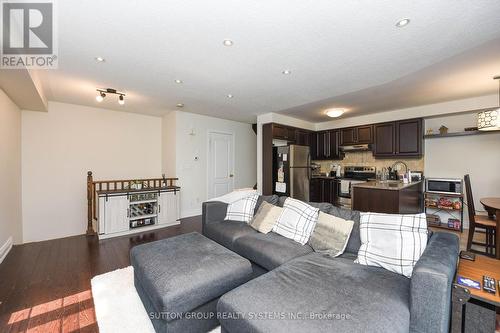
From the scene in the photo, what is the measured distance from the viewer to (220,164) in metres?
5.67

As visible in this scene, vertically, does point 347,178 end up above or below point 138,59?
below

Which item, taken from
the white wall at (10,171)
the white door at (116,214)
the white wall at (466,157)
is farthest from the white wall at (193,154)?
the white wall at (466,157)

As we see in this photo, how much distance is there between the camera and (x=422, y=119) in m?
4.38

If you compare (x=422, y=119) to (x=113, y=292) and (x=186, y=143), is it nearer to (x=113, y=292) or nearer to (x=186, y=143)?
(x=186, y=143)

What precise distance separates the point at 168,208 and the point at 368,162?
192 inches

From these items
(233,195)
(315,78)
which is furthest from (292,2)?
(233,195)

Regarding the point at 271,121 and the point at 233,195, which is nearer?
the point at 233,195

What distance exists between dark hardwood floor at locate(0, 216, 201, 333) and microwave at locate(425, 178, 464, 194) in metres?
5.34

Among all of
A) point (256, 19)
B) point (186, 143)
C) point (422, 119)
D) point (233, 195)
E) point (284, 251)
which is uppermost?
point (256, 19)

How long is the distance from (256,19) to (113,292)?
2.85 m

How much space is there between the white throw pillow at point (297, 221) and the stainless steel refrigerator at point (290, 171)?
2.39 m

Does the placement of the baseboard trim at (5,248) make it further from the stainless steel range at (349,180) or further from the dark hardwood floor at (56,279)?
the stainless steel range at (349,180)

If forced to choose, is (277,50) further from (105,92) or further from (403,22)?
(105,92)

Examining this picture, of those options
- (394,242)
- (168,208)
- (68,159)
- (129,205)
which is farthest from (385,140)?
(68,159)
